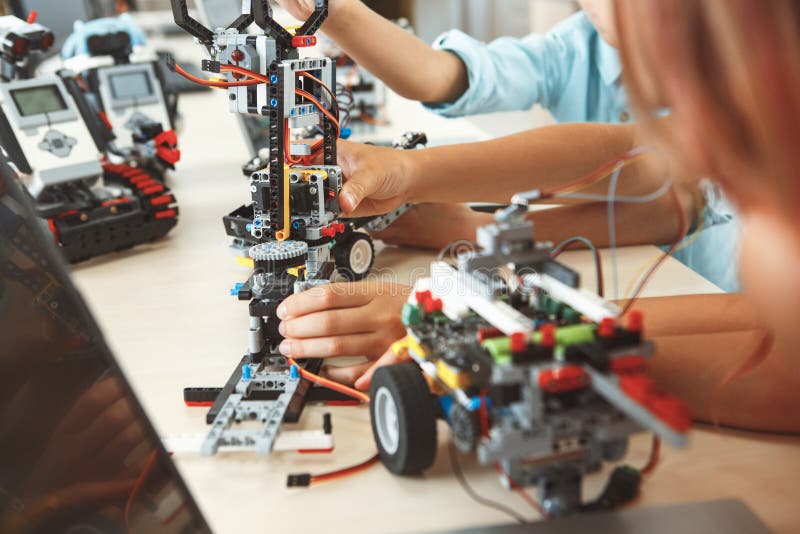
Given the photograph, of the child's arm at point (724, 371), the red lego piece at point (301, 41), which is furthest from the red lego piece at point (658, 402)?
the red lego piece at point (301, 41)

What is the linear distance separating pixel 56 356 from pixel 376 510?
0.82 feet

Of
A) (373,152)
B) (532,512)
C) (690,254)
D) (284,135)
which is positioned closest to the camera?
(532,512)

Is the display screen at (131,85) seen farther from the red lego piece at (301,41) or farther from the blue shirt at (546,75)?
the red lego piece at (301,41)

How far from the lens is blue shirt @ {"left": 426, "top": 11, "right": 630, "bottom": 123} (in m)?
1.26

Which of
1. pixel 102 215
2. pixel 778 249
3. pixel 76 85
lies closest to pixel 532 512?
pixel 778 249

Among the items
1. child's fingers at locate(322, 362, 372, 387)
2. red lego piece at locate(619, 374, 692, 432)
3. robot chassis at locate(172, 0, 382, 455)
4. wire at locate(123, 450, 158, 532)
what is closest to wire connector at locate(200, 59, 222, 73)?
robot chassis at locate(172, 0, 382, 455)

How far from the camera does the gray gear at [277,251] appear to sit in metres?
0.70

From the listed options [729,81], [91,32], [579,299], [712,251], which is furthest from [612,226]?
[91,32]

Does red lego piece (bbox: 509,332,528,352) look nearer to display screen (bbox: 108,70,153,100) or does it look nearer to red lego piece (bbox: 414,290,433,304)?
red lego piece (bbox: 414,290,433,304)

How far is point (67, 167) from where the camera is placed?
104cm

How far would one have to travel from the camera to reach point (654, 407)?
34cm

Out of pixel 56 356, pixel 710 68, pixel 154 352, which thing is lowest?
pixel 154 352

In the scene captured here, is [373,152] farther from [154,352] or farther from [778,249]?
[778,249]

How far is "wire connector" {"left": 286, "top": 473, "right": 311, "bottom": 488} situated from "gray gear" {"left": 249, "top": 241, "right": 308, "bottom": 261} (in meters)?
0.24
